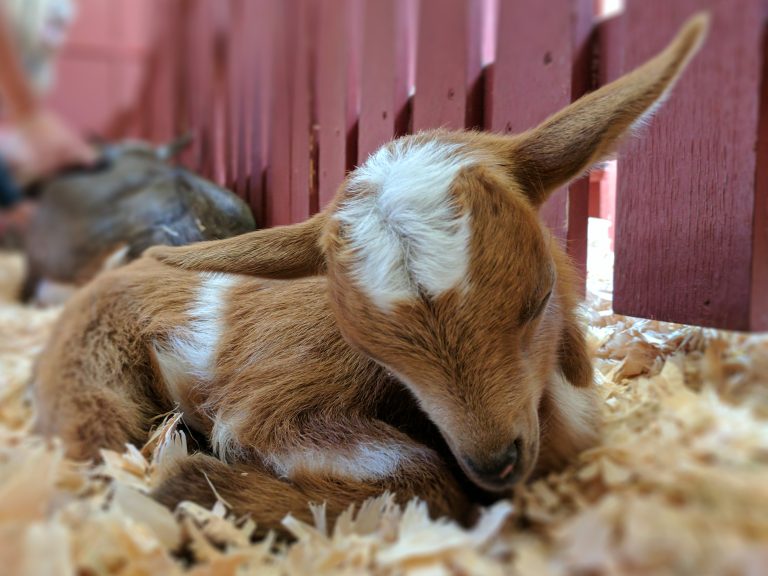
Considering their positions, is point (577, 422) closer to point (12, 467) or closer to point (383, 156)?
point (383, 156)

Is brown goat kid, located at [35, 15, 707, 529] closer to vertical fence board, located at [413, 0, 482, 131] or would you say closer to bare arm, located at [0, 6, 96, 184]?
vertical fence board, located at [413, 0, 482, 131]

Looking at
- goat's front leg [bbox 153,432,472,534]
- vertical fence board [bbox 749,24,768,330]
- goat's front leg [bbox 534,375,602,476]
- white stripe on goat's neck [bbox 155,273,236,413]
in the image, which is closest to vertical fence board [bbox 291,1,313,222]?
white stripe on goat's neck [bbox 155,273,236,413]

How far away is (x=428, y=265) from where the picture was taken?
0.91 meters

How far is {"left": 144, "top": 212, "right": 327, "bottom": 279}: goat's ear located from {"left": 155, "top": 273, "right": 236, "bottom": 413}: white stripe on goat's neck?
1.20ft

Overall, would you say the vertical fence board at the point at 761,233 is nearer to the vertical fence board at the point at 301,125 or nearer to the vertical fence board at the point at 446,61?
the vertical fence board at the point at 446,61

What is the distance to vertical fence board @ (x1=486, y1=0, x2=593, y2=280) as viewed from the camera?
3.53ft

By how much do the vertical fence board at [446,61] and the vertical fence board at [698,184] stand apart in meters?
0.28

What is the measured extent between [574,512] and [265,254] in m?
0.62

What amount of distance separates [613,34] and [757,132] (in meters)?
0.28

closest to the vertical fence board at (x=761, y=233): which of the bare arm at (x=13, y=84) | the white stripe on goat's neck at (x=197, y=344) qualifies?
the white stripe on goat's neck at (x=197, y=344)

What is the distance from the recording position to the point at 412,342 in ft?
3.05

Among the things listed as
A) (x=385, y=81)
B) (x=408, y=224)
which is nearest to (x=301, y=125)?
(x=385, y=81)

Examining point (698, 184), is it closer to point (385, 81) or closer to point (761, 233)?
point (761, 233)

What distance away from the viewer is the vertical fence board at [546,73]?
1.08 m
